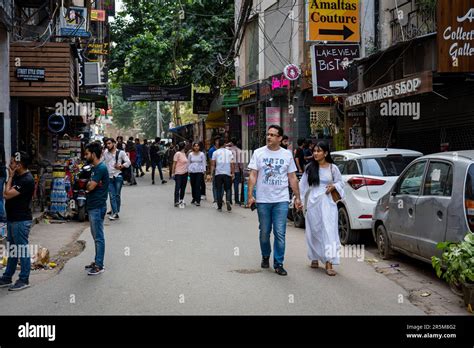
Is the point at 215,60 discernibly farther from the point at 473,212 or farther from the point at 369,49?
the point at 473,212

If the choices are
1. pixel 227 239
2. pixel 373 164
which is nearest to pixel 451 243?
pixel 373 164

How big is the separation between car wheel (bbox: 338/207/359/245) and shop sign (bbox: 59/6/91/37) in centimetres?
923

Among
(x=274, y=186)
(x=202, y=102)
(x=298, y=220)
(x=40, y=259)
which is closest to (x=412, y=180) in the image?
(x=274, y=186)

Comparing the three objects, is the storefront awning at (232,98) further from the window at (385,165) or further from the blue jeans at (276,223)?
the blue jeans at (276,223)

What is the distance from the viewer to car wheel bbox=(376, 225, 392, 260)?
29.6 ft

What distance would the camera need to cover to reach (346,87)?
17.0m

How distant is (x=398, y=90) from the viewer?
1226 cm

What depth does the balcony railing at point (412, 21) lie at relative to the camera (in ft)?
46.0

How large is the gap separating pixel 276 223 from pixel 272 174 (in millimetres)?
662

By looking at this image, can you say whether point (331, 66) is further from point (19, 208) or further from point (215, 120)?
point (215, 120)

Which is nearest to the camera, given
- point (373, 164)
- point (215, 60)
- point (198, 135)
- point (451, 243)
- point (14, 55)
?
point (451, 243)

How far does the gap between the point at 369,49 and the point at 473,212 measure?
1134 cm

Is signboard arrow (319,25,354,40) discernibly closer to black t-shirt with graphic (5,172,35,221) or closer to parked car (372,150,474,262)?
parked car (372,150,474,262)

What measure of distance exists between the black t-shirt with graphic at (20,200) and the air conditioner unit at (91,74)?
13.2 m
